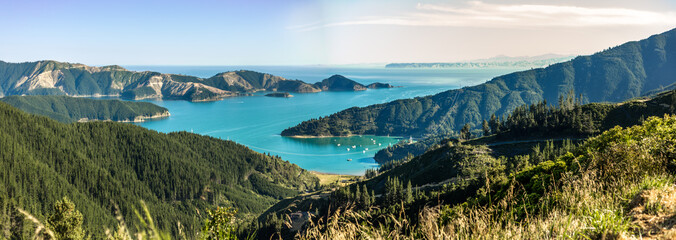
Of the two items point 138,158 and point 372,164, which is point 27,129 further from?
point 372,164

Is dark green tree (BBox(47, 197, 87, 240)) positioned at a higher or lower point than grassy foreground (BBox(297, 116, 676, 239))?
lower

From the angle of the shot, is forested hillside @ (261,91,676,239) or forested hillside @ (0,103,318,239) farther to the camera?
forested hillside @ (0,103,318,239)

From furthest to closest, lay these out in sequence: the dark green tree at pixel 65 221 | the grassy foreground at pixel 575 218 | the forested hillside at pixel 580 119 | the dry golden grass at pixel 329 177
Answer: the dry golden grass at pixel 329 177
the forested hillside at pixel 580 119
the dark green tree at pixel 65 221
the grassy foreground at pixel 575 218

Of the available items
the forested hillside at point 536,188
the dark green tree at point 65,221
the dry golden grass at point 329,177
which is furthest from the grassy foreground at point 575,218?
the dry golden grass at point 329,177

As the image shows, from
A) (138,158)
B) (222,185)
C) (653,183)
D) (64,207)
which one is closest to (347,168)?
(222,185)

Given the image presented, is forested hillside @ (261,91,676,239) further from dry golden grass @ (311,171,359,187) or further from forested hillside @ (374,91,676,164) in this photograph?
dry golden grass @ (311,171,359,187)

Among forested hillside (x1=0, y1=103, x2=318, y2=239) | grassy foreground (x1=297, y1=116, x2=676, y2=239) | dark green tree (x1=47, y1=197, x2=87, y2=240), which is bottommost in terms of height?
forested hillside (x1=0, y1=103, x2=318, y2=239)

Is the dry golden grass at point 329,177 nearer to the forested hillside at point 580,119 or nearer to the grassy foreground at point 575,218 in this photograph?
the forested hillside at point 580,119

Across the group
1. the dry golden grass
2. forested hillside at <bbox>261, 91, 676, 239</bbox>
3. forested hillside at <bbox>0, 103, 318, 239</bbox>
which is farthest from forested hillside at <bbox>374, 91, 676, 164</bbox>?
forested hillside at <bbox>0, 103, 318, 239</bbox>

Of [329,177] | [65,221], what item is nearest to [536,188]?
[65,221]
